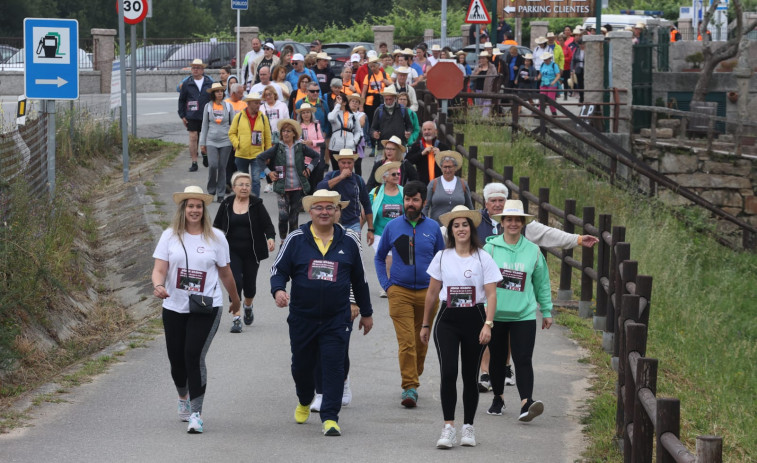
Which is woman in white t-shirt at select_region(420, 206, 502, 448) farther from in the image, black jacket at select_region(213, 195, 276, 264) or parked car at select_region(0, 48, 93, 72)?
parked car at select_region(0, 48, 93, 72)

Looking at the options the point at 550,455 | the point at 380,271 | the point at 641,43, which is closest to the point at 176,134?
the point at 641,43

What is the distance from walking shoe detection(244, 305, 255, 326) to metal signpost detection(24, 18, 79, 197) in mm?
3636

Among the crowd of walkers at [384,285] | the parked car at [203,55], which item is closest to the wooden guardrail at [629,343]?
the crowd of walkers at [384,285]

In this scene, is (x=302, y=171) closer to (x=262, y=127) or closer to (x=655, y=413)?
(x=262, y=127)

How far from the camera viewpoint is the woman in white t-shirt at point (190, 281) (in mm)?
8539

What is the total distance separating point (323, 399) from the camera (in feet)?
28.5

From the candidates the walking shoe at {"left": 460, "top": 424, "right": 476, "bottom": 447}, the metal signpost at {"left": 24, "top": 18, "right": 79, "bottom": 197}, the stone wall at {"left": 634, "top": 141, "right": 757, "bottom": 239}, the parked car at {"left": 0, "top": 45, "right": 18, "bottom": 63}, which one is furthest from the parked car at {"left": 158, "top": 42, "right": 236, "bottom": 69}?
the walking shoe at {"left": 460, "top": 424, "right": 476, "bottom": 447}

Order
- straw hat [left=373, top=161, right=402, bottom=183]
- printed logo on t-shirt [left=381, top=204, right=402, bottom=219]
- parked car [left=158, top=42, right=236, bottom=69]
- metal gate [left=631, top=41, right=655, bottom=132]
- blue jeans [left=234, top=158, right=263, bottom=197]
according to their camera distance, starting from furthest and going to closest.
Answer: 1. parked car [left=158, top=42, right=236, bottom=69]
2. metal gate [left=631, top=41, right=655, bottom=132]
3. blue jeans [left=234, top=158, right=263, bottom=197]
4. straw hat [left=373, top=161, right=402, bottom=183]
5. printed logo on t-shirt [left=381, top=204, right=402, bottom=219]

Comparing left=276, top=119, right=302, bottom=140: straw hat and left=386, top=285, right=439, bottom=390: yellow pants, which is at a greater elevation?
left=276, top=119, right=302, bottom=140: straw hat

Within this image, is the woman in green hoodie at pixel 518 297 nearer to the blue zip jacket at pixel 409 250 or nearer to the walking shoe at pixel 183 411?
the blue zip jacket at pixel 409 250

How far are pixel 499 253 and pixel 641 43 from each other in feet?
71.8

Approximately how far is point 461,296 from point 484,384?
79.5 inches

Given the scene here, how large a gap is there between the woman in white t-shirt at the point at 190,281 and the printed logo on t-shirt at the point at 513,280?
197cm

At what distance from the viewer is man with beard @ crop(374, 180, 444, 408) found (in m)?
9.59
